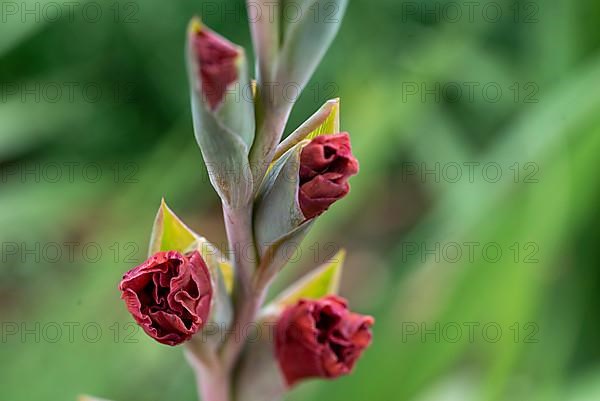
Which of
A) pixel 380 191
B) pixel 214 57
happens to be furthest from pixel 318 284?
pixel 380 191

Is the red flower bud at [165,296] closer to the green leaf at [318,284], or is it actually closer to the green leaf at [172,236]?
the green leaf at [172,236]

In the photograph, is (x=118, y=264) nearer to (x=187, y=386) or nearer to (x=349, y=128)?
(x=187, y=386)

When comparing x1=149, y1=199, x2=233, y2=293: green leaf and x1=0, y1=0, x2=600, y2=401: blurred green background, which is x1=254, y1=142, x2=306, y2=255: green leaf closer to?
x1=149, y1=199, x2=233, y2=293: green leaf

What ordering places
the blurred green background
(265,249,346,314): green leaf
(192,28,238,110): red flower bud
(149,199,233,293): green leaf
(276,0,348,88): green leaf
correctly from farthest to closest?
the blurred green background
(265,249,346,314): green leaf
(149,199,233,293): green leaf
(276,0,348,88): green leaf
(192,28,238,110): red flower bud

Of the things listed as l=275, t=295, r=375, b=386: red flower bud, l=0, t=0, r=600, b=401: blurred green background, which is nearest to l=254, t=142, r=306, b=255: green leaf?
l=275, t=295, r=375, b=386: red flower bud

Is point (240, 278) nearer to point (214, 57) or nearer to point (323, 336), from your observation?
point (323, 336)

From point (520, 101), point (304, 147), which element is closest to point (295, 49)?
point (304, 147)
